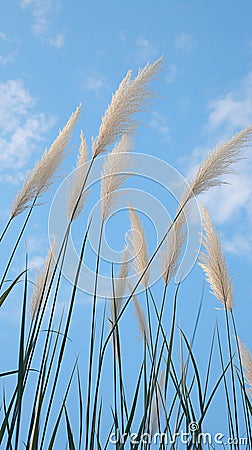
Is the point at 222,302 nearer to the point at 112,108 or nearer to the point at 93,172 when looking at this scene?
the point at 93,172

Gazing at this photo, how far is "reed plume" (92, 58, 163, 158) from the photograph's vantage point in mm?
2168

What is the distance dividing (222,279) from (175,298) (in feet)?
1.37

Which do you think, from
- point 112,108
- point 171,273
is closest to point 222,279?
point 171,273

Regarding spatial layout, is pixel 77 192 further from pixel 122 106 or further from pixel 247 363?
pixel 247 363

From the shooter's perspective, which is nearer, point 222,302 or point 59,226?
point 59,226

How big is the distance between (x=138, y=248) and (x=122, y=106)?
633 millimetres

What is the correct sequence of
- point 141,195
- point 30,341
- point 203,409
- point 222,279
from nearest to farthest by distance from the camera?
point 30,341 → point 203,409 → point 222,279 → point 141,195

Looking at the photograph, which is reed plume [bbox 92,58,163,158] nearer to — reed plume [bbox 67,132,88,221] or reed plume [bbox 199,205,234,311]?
reed plume [bbox 67,132,88,221]

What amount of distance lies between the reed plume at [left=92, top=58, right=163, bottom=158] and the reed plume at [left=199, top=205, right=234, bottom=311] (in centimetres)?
67

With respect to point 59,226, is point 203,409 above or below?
below

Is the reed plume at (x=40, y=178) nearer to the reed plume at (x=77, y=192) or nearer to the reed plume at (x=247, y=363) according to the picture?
the reed plume at (x=77, y=192)

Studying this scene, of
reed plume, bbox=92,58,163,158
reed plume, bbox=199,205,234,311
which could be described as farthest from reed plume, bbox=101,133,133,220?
reed plume, bbox=199,205,234,311

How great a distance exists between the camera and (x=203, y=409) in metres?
2.05

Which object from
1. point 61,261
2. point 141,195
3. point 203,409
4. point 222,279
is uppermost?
point 141,195
